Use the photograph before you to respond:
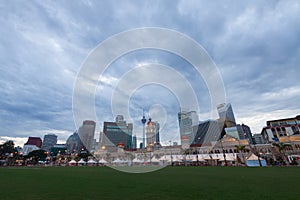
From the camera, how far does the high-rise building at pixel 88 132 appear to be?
113 metres

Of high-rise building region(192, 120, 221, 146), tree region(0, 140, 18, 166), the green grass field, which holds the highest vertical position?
high-rise building region(192, 120, 221, 146)

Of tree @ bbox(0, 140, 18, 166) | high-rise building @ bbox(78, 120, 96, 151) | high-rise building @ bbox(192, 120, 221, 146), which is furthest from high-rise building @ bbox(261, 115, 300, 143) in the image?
tree @ bbox(0, 140, 18, 166)

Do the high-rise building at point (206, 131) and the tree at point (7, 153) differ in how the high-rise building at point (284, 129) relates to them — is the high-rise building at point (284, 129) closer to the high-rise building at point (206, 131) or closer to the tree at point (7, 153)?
the high-rise building at point (206, 131)

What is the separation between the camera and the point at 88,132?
126 meters

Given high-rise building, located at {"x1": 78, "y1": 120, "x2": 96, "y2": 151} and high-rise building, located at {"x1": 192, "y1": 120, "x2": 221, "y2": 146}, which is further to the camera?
high-rise building, located at {"x1": 192, "y1": 120, "x2": 221, "y2": 146}

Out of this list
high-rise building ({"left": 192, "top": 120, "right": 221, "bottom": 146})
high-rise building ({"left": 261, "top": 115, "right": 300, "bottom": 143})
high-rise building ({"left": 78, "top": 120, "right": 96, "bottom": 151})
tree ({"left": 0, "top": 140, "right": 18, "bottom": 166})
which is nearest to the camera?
high-rise building ({"left": 261, "top": 115, "right": 300, "bottom": 143})

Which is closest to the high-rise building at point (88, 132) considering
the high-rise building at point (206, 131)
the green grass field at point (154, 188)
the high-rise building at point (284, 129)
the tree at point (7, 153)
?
the tree at point (7, 153)

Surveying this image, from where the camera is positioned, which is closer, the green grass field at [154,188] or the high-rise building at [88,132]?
the green grass field at [154,188]

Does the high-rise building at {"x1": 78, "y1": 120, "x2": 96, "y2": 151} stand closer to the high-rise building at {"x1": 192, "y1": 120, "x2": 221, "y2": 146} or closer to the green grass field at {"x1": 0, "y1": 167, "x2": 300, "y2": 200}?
the high-rise building at {"x1": 192, "y1": 120, "x2": 221, "y2": 146}

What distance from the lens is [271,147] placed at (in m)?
54.3

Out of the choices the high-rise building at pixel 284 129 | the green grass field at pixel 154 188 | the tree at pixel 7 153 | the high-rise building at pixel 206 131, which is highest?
the high-rise building at pixel 206 131

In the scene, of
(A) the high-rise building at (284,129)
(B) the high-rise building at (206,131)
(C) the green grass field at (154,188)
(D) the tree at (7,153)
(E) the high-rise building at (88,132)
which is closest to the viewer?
(C) the green grass field at (154,188)

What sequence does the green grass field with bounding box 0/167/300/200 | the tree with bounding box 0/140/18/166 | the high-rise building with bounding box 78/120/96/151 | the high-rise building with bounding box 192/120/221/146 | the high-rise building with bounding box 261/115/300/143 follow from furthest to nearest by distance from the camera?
the high-rise building with bounding box 192/120/221/146 < the high-rise building with bounding box 78/120/96/151 < the tree with bounding box 0/140/18/166 < the high-rise building with bounding box 261/115/300/143 < the green grass field with bounding box 0/167/300/200

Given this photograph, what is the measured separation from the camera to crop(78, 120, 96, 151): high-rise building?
11279 centimetres
